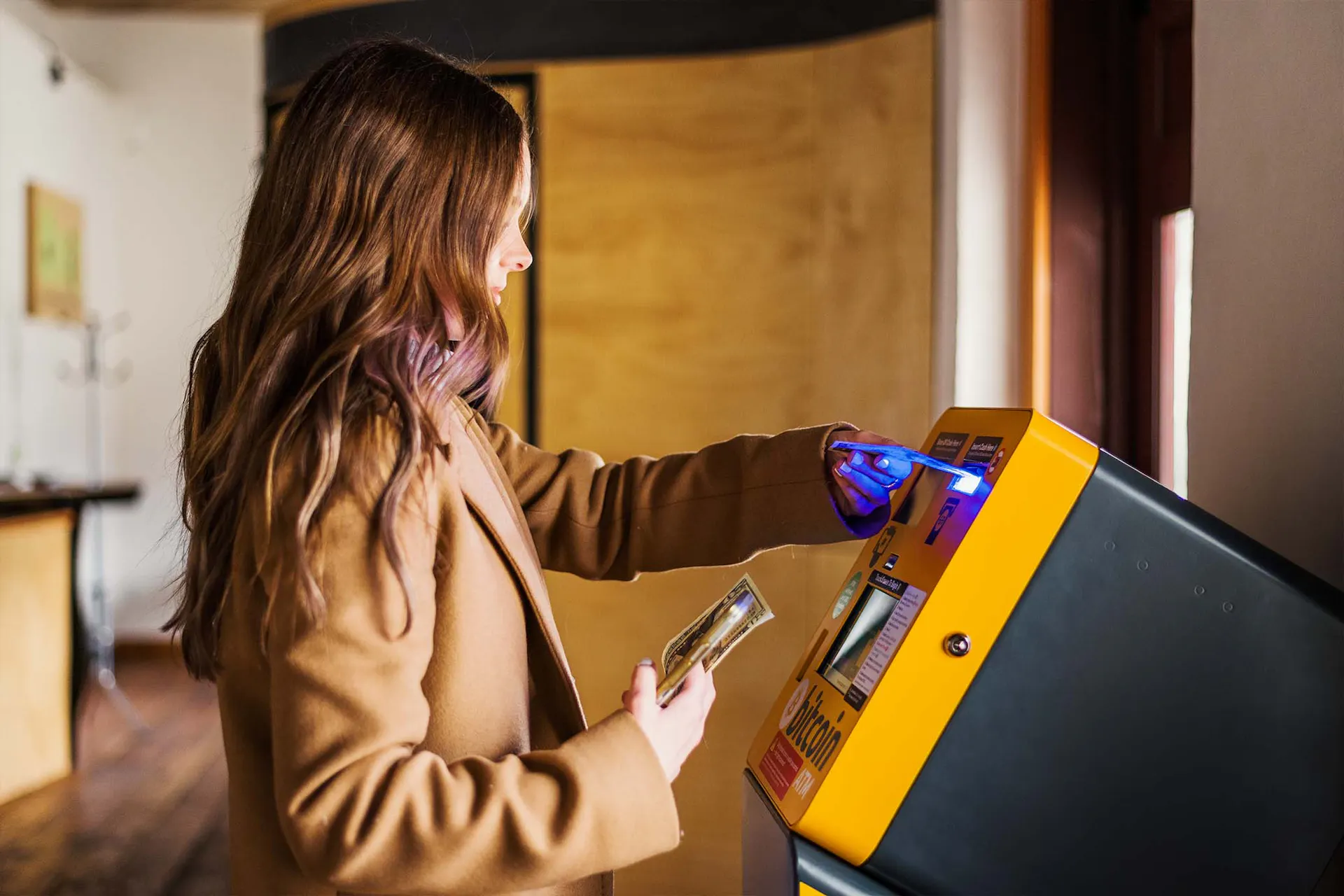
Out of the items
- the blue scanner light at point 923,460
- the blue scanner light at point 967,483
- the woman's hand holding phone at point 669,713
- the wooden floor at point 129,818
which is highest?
the blue scanner light at point 923,460

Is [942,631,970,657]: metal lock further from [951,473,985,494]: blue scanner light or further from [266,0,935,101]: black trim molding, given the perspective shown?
[266,0,935,101]: black trim molding

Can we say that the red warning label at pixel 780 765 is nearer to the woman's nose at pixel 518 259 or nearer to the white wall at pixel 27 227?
the woman's nose at pixel 518 259

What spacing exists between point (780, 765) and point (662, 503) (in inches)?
14.6

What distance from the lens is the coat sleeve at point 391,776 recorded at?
74 cm

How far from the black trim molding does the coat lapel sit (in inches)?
61.8

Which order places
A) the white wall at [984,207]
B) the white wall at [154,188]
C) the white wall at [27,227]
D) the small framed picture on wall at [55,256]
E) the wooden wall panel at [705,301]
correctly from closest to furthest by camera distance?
the white wall at [984,207], the wooden wall panel at [705,301], the white wall at [27,227], the small framed picture on wall at [55,256], the white wall at [154,188]

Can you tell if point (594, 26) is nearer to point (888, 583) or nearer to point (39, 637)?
point (888, 583)

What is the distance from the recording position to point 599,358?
246 cm

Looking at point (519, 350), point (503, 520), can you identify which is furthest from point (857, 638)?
point (519, 350)

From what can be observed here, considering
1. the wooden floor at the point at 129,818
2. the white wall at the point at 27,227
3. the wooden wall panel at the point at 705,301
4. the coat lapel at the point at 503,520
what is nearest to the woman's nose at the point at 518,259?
the coat lapel at the point at 503,520

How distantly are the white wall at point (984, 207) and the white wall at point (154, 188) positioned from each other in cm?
436

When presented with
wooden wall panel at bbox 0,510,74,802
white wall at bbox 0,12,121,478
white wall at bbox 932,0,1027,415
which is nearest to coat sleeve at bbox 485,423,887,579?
white wall at bbox 932,0,1027,415

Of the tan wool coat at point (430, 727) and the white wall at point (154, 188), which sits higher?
the white wall at point (154, 188)

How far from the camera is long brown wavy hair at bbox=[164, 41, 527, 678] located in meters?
0.80
